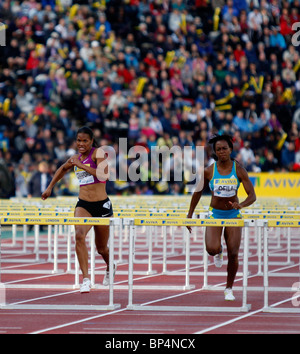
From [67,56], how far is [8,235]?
7688 millimetres

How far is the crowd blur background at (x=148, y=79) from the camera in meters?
27.0

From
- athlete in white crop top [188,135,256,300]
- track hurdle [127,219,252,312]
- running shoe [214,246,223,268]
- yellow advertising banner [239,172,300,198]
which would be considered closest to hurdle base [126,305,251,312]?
track hurdle [127,219,252,312]

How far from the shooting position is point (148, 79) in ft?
97.5

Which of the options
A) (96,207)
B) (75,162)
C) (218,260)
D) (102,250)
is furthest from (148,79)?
(75,162)

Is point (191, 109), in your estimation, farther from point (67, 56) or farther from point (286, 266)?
point (286, 266)

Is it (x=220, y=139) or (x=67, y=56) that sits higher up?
(x=67, y=56)

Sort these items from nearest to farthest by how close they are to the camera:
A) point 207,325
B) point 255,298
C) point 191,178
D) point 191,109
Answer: point 207,325, point 255,298, point 191,178, point 191,109

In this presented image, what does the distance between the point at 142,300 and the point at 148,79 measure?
19.3 metres

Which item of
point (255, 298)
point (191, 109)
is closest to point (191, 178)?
point (191, 109)

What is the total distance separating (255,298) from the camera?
445 inches

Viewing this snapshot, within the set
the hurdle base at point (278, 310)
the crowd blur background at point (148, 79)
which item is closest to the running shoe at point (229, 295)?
the hurdle base at point (278, 310)

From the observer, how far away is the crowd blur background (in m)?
27.0

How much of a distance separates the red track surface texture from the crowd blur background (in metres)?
9.51

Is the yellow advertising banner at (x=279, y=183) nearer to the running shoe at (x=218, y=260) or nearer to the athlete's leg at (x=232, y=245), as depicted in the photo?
the running shoe at (x=218, y=260)
